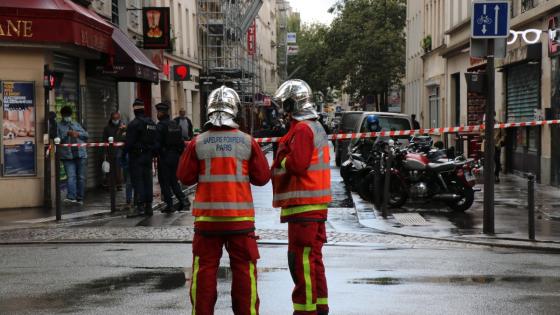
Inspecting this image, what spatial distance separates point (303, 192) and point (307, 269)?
22.0 inches

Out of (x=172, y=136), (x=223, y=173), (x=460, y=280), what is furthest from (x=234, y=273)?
(x=172, y=136)

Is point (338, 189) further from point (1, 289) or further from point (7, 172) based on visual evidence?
point (1, 289)

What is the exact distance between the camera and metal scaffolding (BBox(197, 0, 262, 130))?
4571 centimetres

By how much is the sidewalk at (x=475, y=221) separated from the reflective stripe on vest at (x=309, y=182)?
5.12 metres

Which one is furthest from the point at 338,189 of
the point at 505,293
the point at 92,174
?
the point at 505,293

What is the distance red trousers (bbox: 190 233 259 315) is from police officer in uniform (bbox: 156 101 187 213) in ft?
31.6

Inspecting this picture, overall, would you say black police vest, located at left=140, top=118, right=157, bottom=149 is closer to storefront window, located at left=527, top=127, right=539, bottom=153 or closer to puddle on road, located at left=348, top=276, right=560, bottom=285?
puddle on road, located at left=348, top=276, right=560, bottom=285

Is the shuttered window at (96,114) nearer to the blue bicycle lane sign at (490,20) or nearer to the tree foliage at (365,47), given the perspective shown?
the blue bicycle lane sign at (490,20)

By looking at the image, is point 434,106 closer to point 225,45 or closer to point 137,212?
point 225,45

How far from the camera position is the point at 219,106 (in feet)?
21.5

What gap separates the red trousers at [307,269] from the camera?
22.5ft

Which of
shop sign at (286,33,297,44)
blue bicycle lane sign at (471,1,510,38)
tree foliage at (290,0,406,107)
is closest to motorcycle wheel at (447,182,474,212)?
blue bicycle lane sign at (471,1,510,38)

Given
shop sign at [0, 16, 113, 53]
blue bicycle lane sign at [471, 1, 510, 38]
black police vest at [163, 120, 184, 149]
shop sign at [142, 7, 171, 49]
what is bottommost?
black police vest at [163, 120, 184, 149]

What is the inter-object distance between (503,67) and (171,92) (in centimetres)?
1373
